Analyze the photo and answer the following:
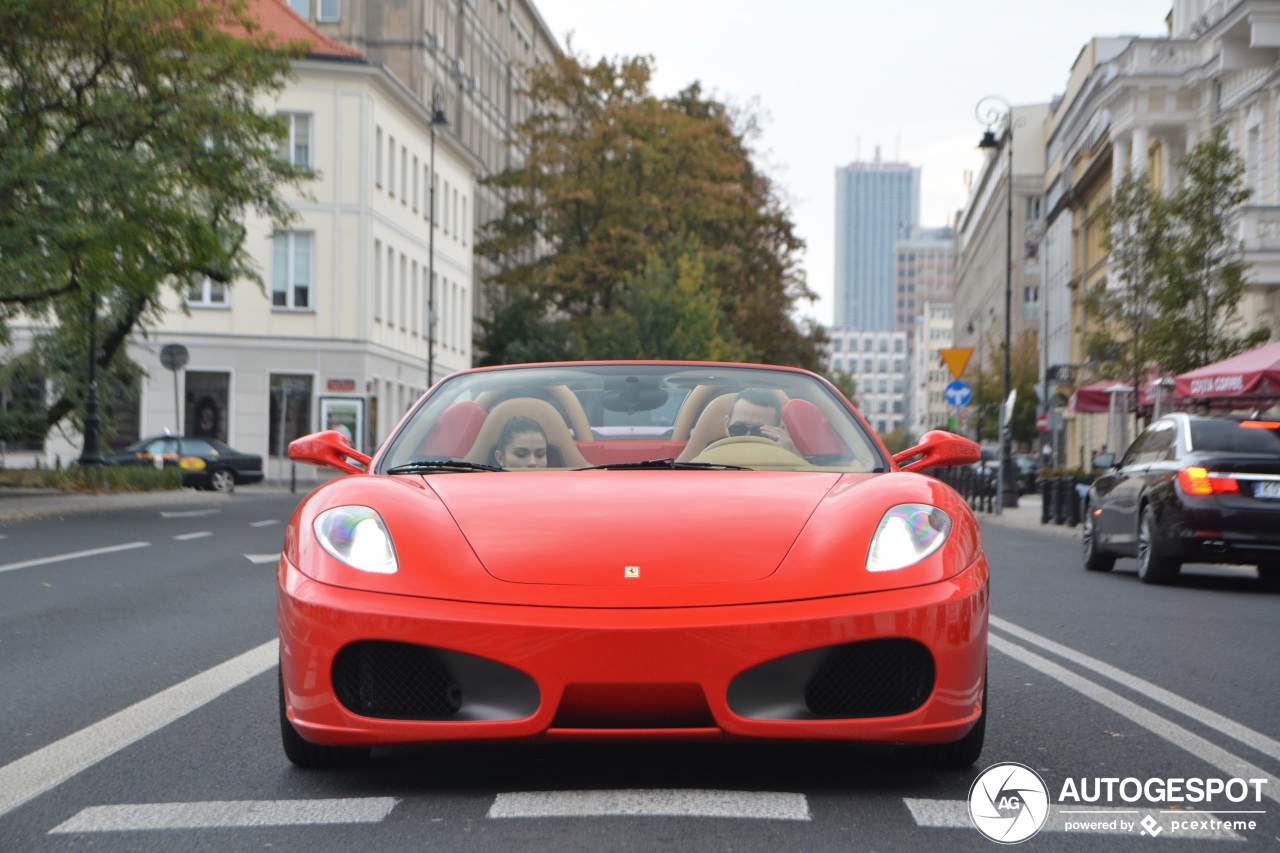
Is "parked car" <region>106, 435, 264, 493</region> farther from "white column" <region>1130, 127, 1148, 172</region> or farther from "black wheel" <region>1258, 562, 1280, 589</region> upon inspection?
"black wheel" <region>1258, 562, 1280, 589</region>

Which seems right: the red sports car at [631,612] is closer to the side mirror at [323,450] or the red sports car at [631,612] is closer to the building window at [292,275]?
the side mirror at [323,450]

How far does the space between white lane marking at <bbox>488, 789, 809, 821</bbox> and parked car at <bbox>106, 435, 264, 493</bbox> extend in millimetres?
37624

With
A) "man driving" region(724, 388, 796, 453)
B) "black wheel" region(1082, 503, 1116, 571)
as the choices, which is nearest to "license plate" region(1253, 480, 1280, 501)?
"black wheel" region(1082, 503, 1116, 571)

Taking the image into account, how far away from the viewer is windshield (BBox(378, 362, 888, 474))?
5883 mm

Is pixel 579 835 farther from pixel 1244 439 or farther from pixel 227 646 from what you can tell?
pixel 1244 439

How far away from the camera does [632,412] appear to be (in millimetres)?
6355

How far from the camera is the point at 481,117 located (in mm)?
80125

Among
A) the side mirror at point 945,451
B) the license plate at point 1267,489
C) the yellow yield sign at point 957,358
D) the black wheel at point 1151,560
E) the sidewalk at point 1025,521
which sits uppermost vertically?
the yellow yield sign at point 957,358

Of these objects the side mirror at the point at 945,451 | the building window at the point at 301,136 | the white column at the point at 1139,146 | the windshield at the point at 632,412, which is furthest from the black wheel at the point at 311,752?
the building window at the point at 301,136

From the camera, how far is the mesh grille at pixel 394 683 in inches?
183

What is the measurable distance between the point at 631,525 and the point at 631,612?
0.40 meters

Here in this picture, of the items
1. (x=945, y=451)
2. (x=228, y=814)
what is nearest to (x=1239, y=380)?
(x=945, y=451)

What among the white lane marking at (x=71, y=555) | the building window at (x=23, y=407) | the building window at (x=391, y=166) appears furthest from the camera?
the building window at (x=391, y=166)

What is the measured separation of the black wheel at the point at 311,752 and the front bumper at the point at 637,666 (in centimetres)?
25
